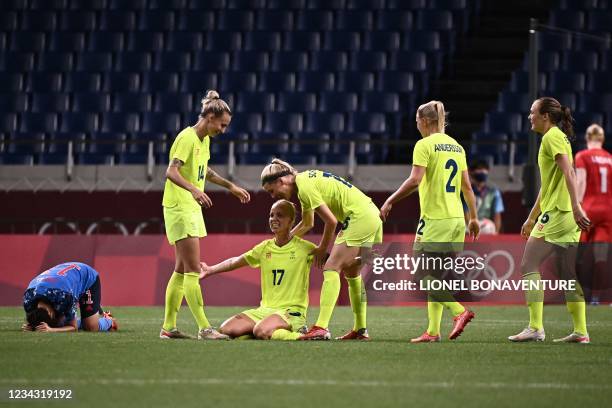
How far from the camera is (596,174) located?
14258 mm

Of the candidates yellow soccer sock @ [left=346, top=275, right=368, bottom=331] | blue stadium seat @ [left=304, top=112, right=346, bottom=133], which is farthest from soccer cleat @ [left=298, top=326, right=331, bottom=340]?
blue stadium seat @ [left=304, top=112, right=346, bottom=133]

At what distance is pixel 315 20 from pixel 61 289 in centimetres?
1337

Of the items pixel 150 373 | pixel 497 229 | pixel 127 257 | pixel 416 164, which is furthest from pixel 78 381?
pixel 497 229

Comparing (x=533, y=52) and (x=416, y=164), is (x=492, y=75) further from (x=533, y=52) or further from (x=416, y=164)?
(x=416, y=164)

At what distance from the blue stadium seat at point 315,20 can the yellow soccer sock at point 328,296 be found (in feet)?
44.4

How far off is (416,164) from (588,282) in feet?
21.1

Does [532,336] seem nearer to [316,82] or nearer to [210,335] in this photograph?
[210,335]

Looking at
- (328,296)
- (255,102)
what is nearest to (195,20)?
(255,102)

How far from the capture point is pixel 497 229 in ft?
52.4

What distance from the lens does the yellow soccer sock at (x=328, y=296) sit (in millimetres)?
8898

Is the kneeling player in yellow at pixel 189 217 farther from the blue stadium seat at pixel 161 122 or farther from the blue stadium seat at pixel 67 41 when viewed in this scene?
the blue stadium seat at pixel 67 41

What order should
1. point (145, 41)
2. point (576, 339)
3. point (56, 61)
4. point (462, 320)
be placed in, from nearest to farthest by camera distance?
point (462, 320)
point (576, 339)
point (56, 61)
point (145, 41)

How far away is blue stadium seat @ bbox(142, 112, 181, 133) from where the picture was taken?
20219 mm

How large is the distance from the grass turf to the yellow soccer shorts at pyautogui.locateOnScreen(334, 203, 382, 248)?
790 mm
